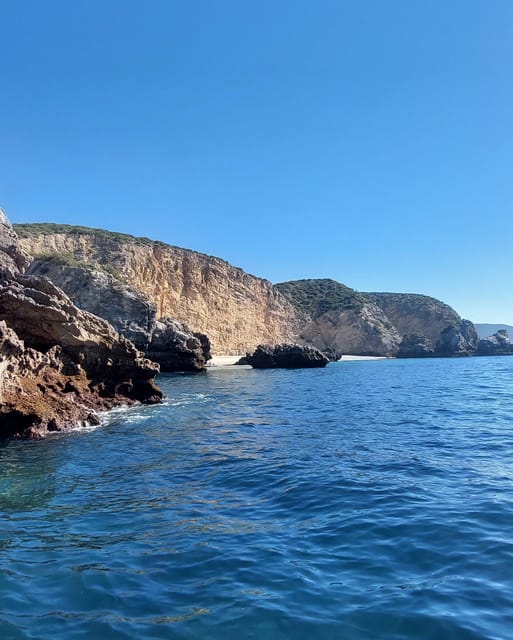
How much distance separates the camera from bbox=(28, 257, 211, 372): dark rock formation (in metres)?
45.3

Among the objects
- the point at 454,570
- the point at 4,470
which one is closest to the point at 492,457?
the point at 454,570

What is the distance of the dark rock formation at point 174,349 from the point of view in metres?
45.7

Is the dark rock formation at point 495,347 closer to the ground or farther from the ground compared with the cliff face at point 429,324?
closer to the ground

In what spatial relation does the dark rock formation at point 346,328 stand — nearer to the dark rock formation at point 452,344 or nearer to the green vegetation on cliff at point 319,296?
the green vegetation on cliff at point 319,296

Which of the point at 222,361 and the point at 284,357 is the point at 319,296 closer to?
the point at 222,361

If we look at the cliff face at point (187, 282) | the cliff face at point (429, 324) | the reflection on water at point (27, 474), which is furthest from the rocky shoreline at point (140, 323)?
the reflection on water at point (27, 474)

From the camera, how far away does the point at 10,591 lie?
4914mm

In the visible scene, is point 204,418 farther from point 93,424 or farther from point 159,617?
point 159,617

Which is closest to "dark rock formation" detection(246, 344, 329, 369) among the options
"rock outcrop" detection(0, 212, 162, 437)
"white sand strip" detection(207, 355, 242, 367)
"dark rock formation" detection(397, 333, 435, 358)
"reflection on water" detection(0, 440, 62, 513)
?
"white sand strip" detection(207, 355, 242, 367)

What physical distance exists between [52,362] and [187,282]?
165ft

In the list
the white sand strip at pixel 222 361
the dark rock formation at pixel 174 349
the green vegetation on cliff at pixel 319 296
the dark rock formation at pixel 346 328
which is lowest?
the white sand strip at pixel 222 361

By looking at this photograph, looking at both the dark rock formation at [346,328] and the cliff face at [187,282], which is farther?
the dark rock formation at [346,328]

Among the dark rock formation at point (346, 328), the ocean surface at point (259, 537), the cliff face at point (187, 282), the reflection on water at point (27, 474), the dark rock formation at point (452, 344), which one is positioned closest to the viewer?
→ the ocean surface at point (259, 537)

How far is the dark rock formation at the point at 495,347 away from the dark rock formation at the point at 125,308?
75968 millimetres
